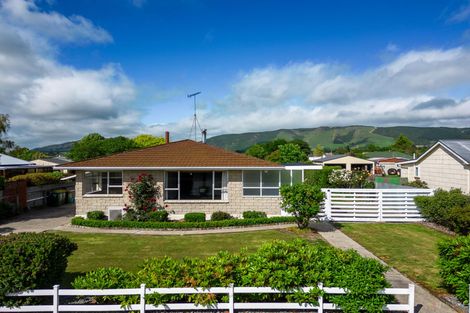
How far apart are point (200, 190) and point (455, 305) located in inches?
564

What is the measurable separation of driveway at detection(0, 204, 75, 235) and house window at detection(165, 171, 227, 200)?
6065 mm

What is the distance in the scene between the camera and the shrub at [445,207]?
13.4 m

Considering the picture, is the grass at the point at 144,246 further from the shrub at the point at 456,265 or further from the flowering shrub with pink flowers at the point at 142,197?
the shrub at the point at 456,265

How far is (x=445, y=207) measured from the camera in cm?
1483

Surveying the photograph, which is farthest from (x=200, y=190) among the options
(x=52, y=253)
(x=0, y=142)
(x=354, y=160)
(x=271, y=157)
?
(x=271, y=157)

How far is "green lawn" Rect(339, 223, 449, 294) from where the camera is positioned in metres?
8.81

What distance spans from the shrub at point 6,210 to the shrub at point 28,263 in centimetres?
1382

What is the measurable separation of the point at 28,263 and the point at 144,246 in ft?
20.1

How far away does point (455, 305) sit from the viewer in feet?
22.2

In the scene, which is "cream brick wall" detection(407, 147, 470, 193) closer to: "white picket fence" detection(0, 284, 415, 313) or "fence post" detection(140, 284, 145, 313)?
"white picket fence" detection(0, 284, 415, 313)

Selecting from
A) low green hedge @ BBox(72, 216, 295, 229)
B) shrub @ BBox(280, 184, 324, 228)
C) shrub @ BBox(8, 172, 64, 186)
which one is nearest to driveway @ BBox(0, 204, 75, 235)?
low green hedge @ BBox(72, 216, 295, 229)

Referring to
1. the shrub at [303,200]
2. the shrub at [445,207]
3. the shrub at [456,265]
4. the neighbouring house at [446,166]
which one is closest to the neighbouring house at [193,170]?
the shrub at [303,200]

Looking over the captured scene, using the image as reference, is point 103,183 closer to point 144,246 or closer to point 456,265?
point 144,246

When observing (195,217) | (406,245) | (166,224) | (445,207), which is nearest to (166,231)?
(166,224)
